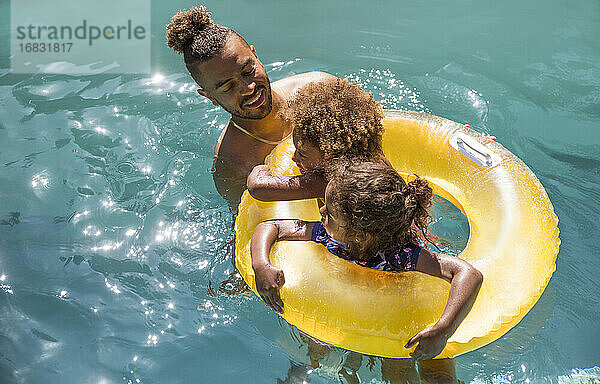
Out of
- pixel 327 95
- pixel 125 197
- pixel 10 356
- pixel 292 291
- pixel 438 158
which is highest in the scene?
pixel 327 95

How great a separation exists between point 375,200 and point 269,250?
59 cm

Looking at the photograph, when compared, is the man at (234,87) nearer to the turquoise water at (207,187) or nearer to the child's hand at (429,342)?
the turquoise water at (207,187)

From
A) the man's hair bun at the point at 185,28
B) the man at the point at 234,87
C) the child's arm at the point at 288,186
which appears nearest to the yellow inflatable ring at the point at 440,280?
the child's arm at the point at 288,186

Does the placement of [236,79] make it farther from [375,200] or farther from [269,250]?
[375,200]

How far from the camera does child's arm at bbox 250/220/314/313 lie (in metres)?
2.27

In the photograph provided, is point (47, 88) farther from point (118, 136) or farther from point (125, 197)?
point (125, 197)

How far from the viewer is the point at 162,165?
384cm

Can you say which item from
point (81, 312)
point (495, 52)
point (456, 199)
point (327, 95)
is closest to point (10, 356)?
point (81, 312)

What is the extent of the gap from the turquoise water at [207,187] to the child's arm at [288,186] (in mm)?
774

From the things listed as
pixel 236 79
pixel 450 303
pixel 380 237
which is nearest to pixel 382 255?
pixel 380 237

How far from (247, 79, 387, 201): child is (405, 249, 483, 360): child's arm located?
50 cm

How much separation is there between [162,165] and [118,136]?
524mm

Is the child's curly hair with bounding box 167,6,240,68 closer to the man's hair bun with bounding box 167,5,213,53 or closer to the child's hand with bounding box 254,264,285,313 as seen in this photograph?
the man's hair bun with bounding box 167,5,213,53

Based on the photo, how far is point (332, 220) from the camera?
6.97ft
